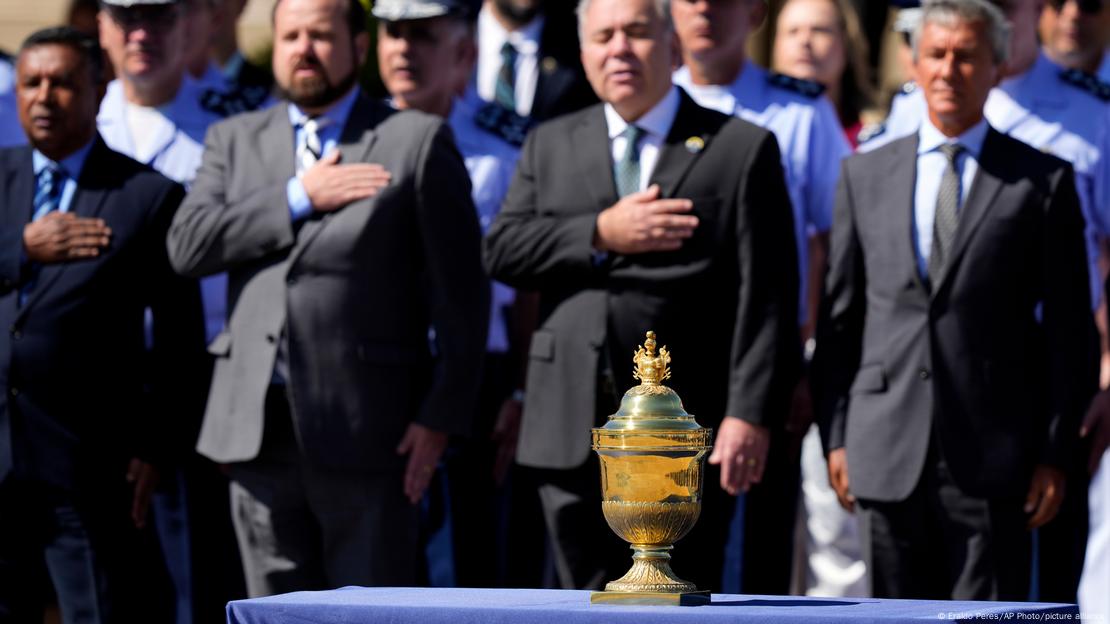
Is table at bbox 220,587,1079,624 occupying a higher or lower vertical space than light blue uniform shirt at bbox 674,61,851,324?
lower

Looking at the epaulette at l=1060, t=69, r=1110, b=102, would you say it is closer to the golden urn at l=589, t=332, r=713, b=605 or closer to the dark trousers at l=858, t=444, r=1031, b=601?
the dark trousers at l=858, t=444, r=1031, b=601

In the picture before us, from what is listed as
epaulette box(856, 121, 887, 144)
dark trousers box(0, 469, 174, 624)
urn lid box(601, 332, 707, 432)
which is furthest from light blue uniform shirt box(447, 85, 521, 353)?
urn lid box(601, 332, 707, 432)

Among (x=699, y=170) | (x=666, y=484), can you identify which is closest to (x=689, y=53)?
(x=699, y=170)

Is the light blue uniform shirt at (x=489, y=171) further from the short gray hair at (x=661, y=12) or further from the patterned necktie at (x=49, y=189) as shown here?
the patterned necktie at (x=49, y=189)

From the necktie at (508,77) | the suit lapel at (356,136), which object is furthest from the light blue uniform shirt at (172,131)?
the necktie at (508,77)

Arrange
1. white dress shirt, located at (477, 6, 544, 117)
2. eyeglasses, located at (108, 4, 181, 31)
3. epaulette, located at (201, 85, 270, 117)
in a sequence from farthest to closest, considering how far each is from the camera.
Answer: white dress shirt, located at (477, 6, 544, 117), epaulette, located at (201, 85, 270, 117), eyeglasses, located at (108, 4, 181, 31)

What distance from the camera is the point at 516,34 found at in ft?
29.5

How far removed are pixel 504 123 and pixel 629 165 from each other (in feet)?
5.07

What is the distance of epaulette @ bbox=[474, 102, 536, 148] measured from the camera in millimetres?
7918

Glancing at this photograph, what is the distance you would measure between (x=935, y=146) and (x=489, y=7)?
3.22 meters

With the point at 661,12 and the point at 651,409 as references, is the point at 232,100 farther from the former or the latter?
the point at 651,409

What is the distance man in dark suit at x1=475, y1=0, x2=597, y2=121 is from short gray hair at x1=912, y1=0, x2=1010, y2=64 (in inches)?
89.9

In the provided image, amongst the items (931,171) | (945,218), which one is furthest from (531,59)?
(945,218)

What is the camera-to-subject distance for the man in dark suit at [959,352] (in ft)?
20.0
